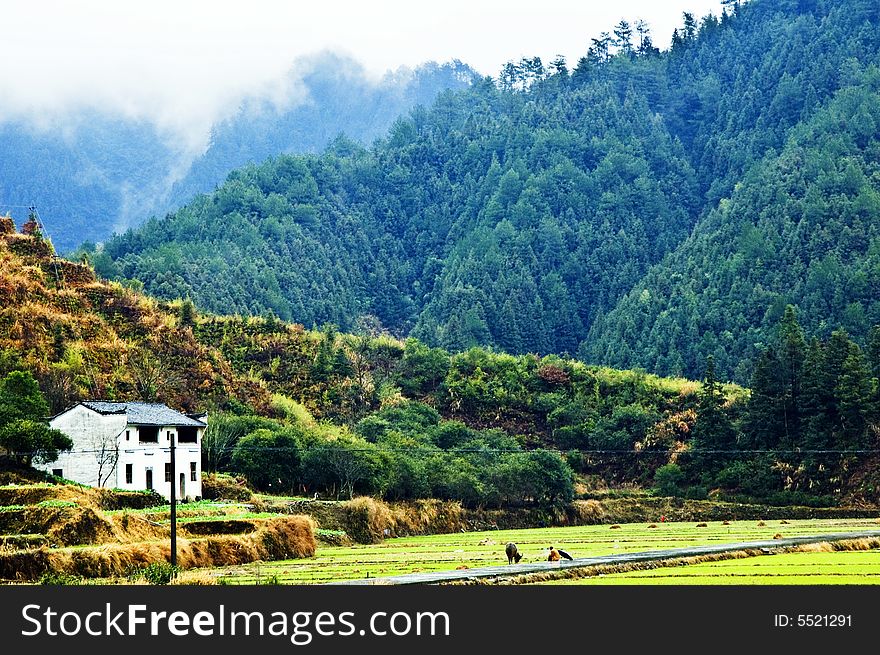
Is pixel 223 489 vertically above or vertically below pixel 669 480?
below

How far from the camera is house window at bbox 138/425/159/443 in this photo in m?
66.1

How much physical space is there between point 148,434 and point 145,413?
1.44 m

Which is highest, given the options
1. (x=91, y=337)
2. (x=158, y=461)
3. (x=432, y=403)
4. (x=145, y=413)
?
(x=91, y=337)

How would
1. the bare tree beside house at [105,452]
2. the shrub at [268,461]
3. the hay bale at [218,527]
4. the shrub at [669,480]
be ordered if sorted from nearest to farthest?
the hay bale at [218,527], the bare tree beside house at [105,452], the shrub at [268,461], the shrub at [669,480]

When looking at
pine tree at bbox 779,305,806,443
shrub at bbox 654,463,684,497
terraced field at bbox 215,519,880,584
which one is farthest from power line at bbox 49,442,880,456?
terraced field at bbox 215,519,880,584

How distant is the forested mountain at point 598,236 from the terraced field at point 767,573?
84.2 meters

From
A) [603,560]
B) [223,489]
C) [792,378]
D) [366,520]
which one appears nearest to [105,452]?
[223,489]

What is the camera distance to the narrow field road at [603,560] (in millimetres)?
Result: 42031

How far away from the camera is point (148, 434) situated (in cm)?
6694

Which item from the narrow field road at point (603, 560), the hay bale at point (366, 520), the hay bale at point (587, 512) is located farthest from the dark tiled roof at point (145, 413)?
the hay bale at point (587, 512)

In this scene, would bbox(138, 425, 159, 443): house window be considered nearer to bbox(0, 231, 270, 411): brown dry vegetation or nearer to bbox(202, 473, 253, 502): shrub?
bbox(202, 473, 253, 502): shrub

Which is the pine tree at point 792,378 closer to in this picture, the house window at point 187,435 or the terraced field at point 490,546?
the terraced field at point 490,546

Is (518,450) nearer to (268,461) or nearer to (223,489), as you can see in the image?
(268,461)

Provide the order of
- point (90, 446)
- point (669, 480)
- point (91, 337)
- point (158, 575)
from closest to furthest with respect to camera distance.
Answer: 1. point (158, 575)
2. point (90, 446)
3. point (91, 337)
4. point (669, 480)
